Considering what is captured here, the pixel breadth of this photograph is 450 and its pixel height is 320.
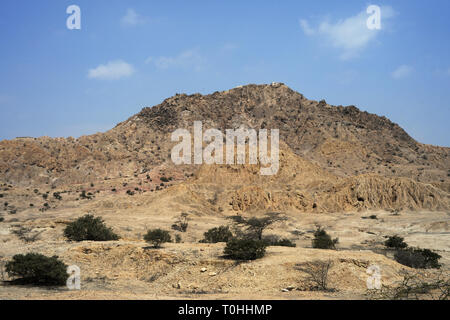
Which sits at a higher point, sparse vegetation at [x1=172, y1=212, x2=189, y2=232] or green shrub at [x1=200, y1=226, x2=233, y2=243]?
green shrub at [x1=200, y1=226, x2=233, y2=243]

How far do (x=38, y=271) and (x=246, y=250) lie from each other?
328 inches

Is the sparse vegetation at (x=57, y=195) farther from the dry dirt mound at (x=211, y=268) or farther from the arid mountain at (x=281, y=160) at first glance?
the dry dirt mound at (x=211, y=268)

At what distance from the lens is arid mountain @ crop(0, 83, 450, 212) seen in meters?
49.5

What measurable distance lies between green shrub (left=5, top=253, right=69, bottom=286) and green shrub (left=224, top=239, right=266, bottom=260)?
23.0 ft

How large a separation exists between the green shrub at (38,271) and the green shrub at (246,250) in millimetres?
7018

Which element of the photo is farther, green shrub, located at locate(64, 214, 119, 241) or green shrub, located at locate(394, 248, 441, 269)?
green shrub, located at locate(64, 214, 119, 241)

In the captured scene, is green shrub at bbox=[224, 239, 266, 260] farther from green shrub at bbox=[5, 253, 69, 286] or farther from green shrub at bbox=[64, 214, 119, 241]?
green shrub at bbox=[64, 214, 119, 241]

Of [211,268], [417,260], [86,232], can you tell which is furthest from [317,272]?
[86,232]

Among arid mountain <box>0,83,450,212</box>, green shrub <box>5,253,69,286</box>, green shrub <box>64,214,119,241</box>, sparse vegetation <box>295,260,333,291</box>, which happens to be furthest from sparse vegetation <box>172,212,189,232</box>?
sparse vegetation <box>295,260,333,291</box>

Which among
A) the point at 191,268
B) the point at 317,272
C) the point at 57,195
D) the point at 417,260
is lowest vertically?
the point at 417,260

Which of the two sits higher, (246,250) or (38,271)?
(246,250)

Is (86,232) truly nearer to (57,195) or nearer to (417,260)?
(417,260)

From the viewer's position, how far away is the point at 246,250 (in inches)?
617
